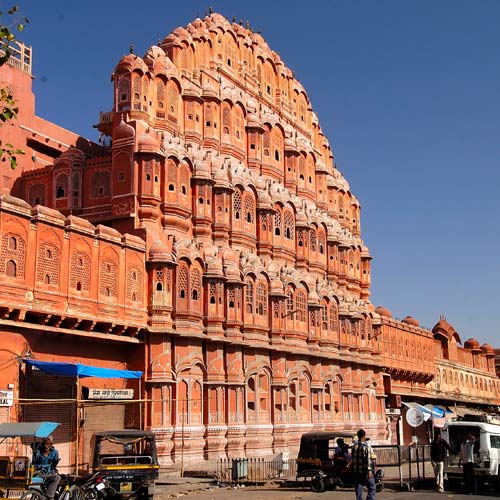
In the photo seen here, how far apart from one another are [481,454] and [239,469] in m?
8.78

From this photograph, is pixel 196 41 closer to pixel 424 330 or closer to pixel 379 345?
pixel 379 345

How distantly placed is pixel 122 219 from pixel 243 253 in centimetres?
806

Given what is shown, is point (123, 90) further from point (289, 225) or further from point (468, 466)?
point (468, 466)

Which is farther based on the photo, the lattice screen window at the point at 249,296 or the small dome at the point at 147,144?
the lattice screen window at the point at 249,296

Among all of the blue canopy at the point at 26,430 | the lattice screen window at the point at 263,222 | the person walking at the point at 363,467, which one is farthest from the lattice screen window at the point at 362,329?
the blue canopy at the point at 26,430

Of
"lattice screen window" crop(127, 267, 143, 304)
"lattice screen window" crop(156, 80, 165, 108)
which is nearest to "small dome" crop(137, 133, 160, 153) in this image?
"lattice screen window" crop(156, 80, 165, 108)

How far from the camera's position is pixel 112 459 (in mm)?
19734

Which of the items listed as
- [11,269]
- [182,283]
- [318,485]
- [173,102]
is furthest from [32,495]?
[173,102]

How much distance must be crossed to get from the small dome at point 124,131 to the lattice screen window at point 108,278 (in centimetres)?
683

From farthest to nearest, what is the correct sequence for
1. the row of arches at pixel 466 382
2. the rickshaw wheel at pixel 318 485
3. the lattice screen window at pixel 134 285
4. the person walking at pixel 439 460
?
the row of arches at pixel 466 382 → the lattice screen window at pixel 134 285 → the rickshaw wheel at pixel 318 485 → the person walking at pixel 439 460

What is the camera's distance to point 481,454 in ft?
74.0

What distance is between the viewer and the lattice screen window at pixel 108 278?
29800mm

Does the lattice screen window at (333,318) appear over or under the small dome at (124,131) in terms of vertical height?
under

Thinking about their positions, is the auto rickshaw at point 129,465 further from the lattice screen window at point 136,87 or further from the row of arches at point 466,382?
the row of arches at point 466,382
